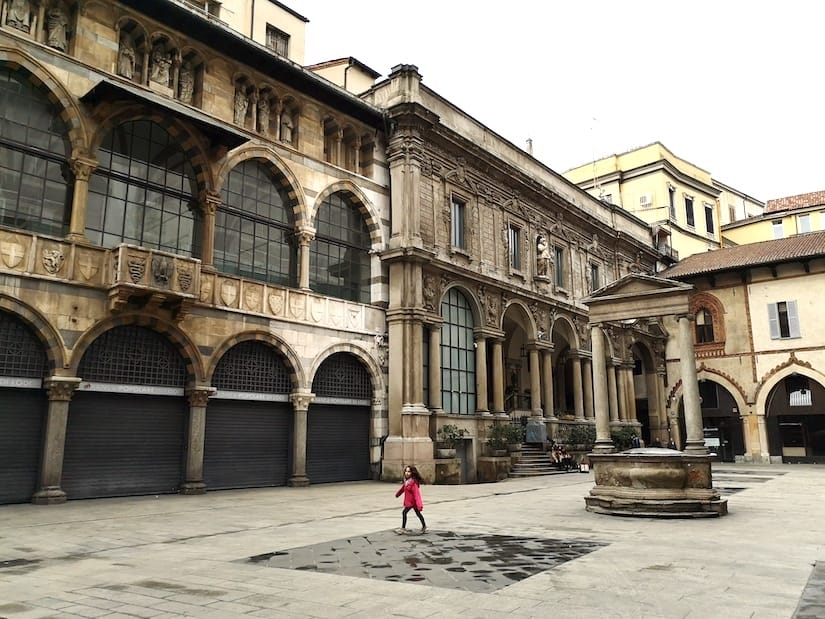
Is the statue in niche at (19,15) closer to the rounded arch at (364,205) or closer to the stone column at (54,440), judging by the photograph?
the stone column at (54,440)

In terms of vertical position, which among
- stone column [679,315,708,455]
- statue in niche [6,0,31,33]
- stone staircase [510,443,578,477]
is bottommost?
stone staircase [510,443,578,477]

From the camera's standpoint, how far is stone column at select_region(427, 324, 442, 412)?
78.6 feet

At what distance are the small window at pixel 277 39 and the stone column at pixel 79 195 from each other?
13.3 metres

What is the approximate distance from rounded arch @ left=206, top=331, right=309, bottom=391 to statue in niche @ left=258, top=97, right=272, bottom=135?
6.63 metres

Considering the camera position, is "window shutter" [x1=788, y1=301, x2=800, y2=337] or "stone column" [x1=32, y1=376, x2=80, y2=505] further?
"window shutter" [x1=788, y1=301, x2=800, y2=337]

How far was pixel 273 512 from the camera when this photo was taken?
1426 centimetres

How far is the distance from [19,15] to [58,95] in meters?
2.06

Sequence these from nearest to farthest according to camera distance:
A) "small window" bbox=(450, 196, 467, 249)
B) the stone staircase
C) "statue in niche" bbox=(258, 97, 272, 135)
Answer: "statue in niche" bbox=(258, 97, 272, 135) < the stone staircase < "small window" bbox=(450, 196, 467, 249)

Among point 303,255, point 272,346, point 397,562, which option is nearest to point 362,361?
point 272,346

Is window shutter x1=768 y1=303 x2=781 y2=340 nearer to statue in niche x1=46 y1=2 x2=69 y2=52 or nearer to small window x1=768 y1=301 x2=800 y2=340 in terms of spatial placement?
small window x1=768 y1=301 x2=800 y2=340

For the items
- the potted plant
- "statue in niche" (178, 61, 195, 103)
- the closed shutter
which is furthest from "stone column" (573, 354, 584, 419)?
the closed shutter

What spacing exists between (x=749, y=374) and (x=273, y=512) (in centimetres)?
3136

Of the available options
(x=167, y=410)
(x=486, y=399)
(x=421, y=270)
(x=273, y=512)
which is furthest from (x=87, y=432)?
(x=486, y=399)

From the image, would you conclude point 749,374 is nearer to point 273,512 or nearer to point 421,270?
point 421,270
